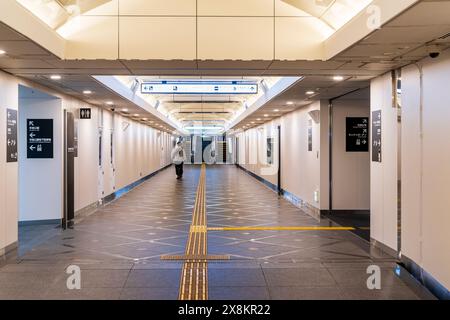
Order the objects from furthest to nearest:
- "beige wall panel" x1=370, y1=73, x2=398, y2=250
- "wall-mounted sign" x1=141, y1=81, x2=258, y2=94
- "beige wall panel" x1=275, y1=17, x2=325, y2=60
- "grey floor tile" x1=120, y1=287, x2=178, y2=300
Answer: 1. "wall-mounted sign" x1=141, y1=81, x2=258, y2=94
2. "beige wall panel" x1=370, y1=73, x2=398, y2=250
3. "beige wall panel" x1=275, y1=17, x2=325, y2=60
4. "grey floor tile" x1=120, y1=287, x2=178, y2=300

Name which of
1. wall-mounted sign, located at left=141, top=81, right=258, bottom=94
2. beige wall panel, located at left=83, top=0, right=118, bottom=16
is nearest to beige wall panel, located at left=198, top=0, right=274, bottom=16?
beige wall panel, located at left=83, top=0, right=118, bottom=16

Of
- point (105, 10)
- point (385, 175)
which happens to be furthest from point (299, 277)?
point (105, 10)

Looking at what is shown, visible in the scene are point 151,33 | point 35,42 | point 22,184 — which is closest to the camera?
point 35,42

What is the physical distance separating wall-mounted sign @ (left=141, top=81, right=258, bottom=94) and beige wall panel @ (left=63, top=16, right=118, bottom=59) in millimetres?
4939

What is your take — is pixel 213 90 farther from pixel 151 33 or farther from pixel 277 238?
pixel 151 33

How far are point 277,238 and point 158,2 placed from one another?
15.0ft

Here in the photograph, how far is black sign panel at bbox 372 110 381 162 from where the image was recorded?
24.3 ft

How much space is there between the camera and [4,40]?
4.96 meters

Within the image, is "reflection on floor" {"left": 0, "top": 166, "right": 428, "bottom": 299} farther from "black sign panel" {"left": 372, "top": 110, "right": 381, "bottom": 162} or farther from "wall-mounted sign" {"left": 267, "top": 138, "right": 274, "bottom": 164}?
"wall-mounted sign" {"left": 267, "top": 138, "right": 274, "bottom": 164}

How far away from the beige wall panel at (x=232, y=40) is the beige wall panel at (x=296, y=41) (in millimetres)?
135

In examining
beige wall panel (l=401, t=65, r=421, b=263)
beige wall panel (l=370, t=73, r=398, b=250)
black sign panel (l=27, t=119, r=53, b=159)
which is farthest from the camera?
black sign panel (l=27, t=119, r=53, b=159)

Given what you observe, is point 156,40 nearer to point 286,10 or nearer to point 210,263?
point 286,10

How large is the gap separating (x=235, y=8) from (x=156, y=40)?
1.16m
